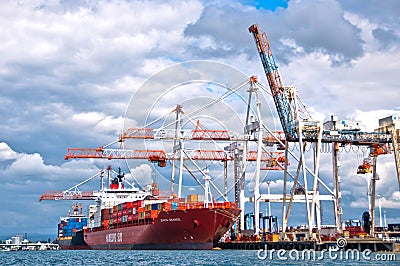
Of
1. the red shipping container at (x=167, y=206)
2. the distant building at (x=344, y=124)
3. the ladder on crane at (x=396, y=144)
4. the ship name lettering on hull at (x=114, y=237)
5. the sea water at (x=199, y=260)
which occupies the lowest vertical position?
the sea water at (x=199, y=260)

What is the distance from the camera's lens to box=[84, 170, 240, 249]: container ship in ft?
208

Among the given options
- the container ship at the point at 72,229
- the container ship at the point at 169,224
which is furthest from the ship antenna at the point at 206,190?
the container ship at the point at 72,229

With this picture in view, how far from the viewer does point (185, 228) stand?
6406 cm

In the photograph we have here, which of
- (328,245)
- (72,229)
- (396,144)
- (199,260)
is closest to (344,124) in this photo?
(396,144)

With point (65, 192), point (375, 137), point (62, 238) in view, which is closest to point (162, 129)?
point (375, 137)

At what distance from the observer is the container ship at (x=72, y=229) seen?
344 ft

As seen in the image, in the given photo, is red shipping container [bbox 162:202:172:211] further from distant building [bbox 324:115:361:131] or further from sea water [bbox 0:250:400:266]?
distant building [bbox 324:115:361:131]

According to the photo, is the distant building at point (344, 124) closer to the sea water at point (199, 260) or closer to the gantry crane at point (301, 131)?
the gantry crane at point (301, 131)

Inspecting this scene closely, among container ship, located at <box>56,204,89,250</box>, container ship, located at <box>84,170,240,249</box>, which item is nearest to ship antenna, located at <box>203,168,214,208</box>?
container ship, located at <box>84,170,240,249</box>

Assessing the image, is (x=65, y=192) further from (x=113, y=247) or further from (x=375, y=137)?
(x=375, y=137)

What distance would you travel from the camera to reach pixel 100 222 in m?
89.6

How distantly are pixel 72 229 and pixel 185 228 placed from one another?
180 feet

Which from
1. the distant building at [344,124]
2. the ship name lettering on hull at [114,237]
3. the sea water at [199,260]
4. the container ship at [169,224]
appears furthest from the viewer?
the ship name lettering on hull at [114,237]

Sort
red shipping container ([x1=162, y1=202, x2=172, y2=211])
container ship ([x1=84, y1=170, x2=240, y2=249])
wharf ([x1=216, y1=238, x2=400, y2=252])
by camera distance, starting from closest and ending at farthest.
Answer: wharf ([x1=216, y1=238, x2=400, y2=252]) < container ship ([x1=84, y1=170, x2=240, y2=249]) < red shipping container ([x1=162, y1=202, x2=172, y2=211])
